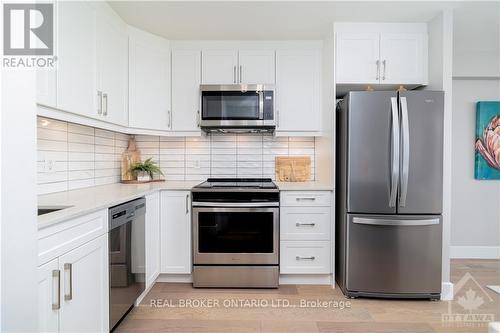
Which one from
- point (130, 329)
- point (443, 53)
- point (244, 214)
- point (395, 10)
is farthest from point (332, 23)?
point (130, 329)

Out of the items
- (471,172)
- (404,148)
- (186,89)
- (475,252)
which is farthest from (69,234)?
(475,252)

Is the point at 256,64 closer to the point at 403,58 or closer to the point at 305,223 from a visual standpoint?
the point at 403,58

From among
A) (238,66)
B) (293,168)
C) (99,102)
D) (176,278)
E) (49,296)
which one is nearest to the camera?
(49,296)

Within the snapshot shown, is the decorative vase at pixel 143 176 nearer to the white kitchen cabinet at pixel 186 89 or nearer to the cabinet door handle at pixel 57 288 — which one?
the white kitchen cabinet at pixel 186 89

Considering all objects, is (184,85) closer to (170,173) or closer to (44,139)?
(170,173)

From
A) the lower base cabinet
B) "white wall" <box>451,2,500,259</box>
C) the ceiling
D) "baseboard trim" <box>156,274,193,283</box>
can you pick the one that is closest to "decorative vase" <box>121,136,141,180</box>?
"baseboard trim" <box>156,274,193,283</box>

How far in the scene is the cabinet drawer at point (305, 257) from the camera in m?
2.57

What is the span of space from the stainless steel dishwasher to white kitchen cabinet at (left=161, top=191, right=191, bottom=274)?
1.11ft

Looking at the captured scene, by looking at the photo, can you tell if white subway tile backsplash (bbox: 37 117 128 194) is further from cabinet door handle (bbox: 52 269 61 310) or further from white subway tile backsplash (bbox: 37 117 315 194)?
cabinet door handle (bbox: 52 269 61 310)

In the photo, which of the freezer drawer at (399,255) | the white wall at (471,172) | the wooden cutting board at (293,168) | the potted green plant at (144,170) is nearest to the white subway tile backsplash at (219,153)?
the wooden cutting board at (293,168)

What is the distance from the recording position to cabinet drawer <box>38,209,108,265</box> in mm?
1170

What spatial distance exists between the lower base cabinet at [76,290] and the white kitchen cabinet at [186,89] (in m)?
1.54

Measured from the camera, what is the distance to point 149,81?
275 cm

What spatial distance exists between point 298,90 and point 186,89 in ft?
3.76
